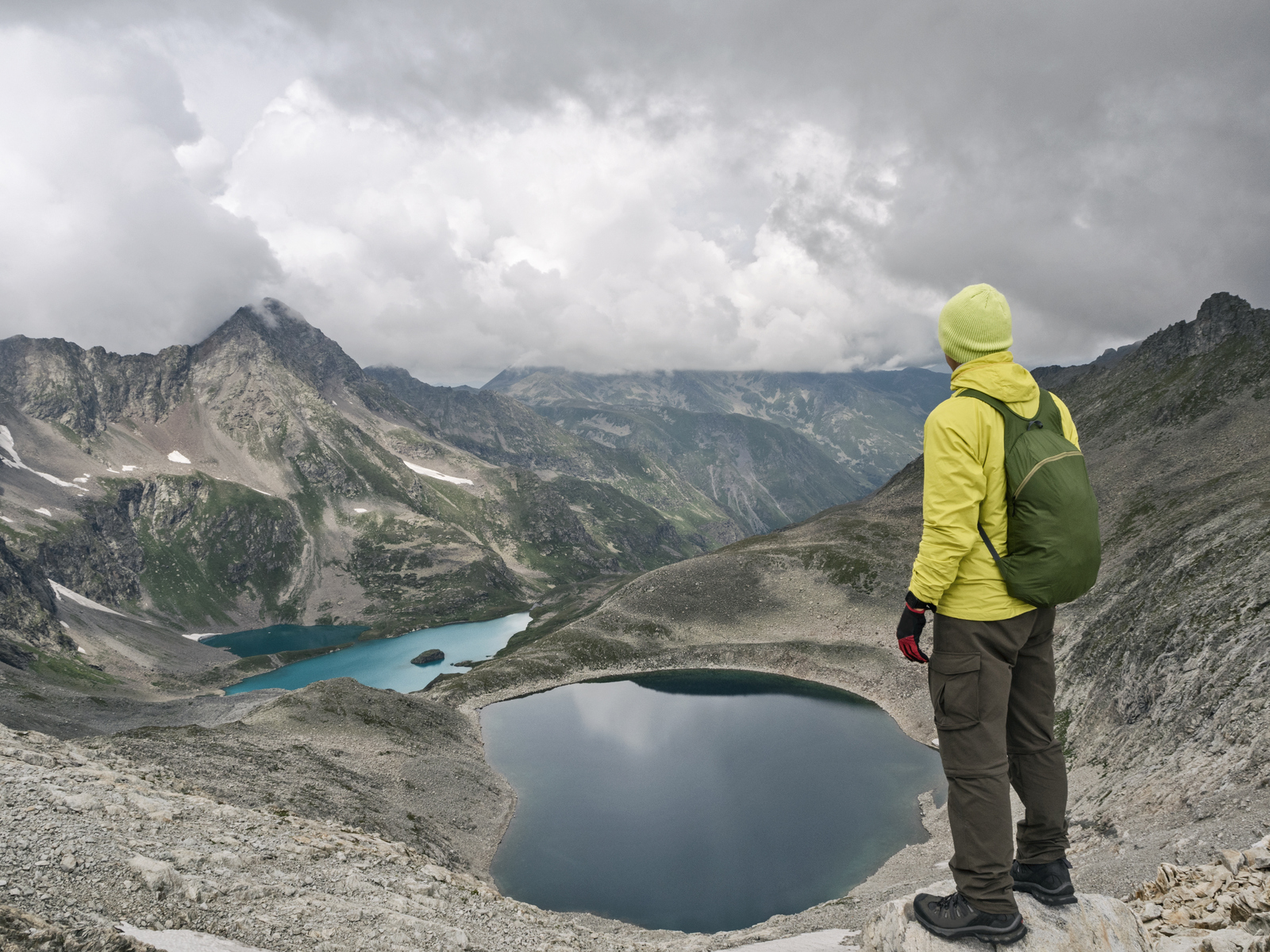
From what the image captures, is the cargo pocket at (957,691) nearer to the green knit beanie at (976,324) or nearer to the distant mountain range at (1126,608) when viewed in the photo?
the green knit beanie at (976,324)

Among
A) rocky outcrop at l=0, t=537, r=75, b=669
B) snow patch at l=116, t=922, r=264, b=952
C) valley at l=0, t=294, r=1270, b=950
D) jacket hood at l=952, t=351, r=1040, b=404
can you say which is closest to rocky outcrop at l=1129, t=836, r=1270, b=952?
jacket hood at l=952, t=351, r=1040, b=404

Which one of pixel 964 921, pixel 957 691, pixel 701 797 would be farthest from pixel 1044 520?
pixel 701 797

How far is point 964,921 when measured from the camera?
259 inches

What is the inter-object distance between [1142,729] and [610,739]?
53649mm

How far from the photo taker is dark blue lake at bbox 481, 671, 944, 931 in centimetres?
4384

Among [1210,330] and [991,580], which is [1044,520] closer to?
[991,580]

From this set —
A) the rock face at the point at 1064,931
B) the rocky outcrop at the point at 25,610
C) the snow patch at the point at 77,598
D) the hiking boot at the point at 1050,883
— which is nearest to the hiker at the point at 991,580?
the rock face at the point at 1064,931

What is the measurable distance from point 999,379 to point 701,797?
200ft

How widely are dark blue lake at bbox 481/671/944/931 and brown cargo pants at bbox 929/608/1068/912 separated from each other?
39.9 metres

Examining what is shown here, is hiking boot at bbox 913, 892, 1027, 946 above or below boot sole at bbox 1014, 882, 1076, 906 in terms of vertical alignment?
above

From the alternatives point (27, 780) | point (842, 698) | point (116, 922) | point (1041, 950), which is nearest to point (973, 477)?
point (1041, 950)

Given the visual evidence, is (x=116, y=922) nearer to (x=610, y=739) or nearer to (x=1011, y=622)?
(x=1011, y=622)

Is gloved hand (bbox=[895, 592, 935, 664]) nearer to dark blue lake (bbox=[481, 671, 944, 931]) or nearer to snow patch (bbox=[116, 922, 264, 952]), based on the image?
snow patch (bbox=[116, 922, 264, 952])

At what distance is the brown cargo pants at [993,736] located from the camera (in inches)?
243
